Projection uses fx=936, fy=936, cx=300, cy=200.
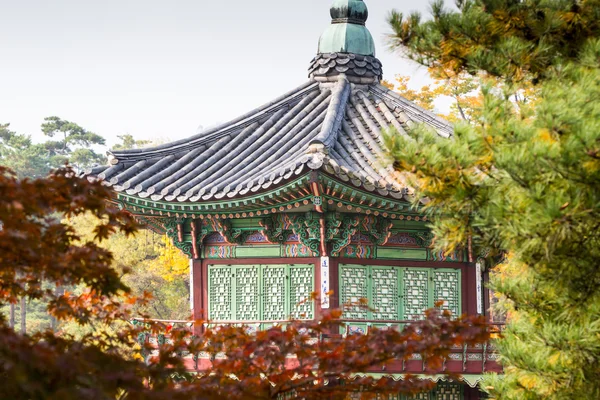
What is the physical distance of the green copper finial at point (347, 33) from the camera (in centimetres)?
1441

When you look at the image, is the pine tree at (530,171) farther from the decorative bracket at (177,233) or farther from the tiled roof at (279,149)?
the decorative bracket at (177,233)

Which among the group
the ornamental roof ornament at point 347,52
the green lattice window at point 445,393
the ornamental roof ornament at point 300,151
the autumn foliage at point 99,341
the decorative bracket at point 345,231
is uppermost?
the ornamental roof ornament at point 347,52

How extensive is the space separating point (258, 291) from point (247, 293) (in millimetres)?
185

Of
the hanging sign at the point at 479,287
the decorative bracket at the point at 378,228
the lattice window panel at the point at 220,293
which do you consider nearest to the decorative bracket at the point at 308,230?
the decorative bracket at the point at 378,228

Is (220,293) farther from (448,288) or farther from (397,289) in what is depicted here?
(448,288)

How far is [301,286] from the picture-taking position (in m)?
12.9

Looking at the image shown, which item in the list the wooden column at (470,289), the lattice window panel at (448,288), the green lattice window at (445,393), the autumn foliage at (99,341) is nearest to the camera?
the autumn foliage at (99,341)

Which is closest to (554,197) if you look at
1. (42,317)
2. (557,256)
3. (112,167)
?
(557,256)

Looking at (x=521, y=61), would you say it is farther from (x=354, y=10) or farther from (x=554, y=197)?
(x=354, y=10)

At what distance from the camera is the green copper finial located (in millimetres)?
14414

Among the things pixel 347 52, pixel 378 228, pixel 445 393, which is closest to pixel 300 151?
pixel 378 228

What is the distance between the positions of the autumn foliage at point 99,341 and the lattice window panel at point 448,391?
7323 mm

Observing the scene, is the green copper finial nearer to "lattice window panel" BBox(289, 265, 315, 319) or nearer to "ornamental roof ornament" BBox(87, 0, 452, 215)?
"ornamental roof ornament" BBox(87, 0, 452, 215)

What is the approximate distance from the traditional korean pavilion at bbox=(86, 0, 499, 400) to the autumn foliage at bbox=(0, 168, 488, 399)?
516 centimetres
